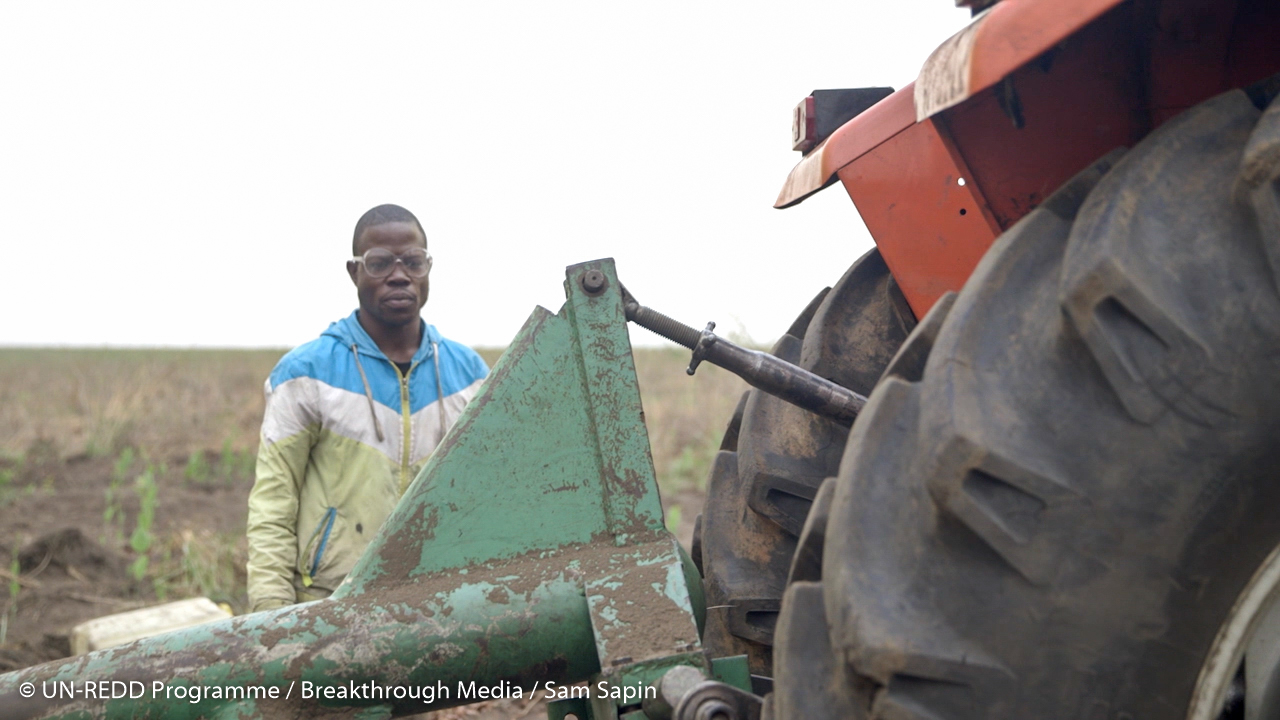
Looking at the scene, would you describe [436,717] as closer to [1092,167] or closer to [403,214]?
[403,214]

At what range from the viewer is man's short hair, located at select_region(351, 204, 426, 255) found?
3519 millimetres

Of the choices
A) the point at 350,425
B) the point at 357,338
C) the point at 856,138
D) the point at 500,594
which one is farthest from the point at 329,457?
the point at 856,138

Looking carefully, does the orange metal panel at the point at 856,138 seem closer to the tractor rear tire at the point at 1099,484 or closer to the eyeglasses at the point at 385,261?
the tractor rear tire at the point at 1099,484

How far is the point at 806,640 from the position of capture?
137 cm

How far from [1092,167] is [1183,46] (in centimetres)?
39

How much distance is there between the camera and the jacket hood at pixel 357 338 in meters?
3.48

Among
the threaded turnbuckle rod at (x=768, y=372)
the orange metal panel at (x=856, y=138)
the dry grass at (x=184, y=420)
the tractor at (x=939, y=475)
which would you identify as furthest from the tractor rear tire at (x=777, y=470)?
the dry grass at (x=184, y=420)

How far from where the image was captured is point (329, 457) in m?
3.38

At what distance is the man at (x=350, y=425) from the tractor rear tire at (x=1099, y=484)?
240cm

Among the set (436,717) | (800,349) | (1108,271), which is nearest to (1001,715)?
(1108,271)

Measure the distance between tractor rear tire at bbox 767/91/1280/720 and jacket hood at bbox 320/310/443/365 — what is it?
2522 millimetres

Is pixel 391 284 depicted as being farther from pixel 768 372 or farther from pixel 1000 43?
pixel 1000 43

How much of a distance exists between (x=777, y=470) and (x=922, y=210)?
0.66 metres

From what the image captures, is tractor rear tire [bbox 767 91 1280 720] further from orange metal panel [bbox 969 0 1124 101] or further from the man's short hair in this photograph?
the man's short hair
